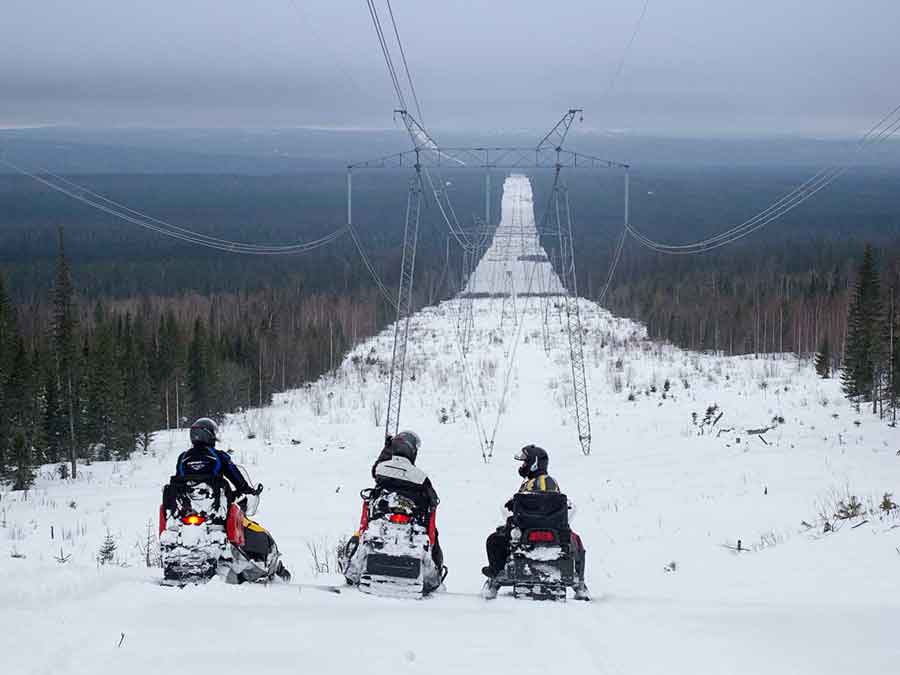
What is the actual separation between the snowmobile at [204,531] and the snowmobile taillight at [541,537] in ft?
8.58

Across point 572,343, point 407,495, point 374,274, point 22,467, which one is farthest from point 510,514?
point 374,274

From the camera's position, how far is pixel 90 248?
16400 cm

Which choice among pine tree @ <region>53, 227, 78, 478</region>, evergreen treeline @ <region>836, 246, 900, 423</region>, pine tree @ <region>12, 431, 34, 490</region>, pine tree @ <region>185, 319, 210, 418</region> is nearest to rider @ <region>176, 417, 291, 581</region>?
evergreen treeline @ <region>836, 246, 900, 423</region>

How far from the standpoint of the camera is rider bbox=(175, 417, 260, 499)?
8.10m

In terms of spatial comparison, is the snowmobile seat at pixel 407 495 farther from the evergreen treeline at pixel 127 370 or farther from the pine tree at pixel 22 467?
the evergreen treeline at pixel 127 370

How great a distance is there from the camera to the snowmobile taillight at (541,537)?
8102mm

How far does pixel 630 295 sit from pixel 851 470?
3709 inches

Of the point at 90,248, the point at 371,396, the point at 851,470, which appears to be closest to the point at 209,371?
the point at 371,396

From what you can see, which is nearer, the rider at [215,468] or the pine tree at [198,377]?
the rider at [215,468]

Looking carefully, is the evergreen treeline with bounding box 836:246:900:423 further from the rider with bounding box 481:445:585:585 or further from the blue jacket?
the blue jacket

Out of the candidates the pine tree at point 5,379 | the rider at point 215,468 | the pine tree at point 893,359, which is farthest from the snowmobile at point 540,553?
the pine tree at point 5,379

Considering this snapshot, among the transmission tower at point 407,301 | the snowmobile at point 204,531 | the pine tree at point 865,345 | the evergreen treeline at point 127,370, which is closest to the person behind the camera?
the snowmobile at point 204,531

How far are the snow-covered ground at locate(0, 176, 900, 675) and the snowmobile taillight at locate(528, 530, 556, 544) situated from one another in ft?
2.00

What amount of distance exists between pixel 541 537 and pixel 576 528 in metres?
8.85
